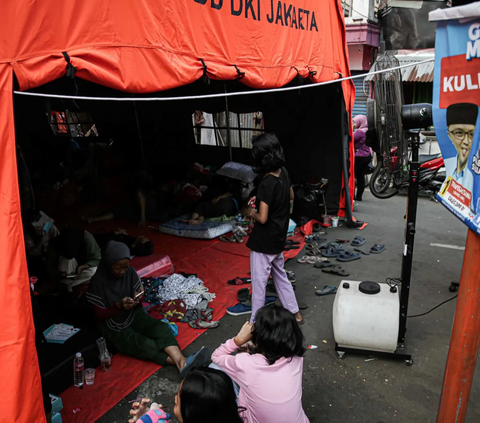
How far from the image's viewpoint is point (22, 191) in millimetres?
2848

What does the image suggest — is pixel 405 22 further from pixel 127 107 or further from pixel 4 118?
pixel 4 118

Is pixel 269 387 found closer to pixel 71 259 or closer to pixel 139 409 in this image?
pixel 139 409

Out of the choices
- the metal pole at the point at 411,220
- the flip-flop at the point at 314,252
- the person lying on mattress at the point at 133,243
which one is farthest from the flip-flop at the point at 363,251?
the person lying on mattress at the point at 133,243

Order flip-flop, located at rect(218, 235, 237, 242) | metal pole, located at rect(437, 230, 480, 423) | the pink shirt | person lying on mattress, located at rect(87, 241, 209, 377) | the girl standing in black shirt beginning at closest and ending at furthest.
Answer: metal pole, located at rect(437, 230, 480, 423) → the pink shirt → the girl standing in black shirt → person lying on mattress, located at rect(87, 241, 209, 377) → flip-flop, located at rect(218, 235, 237, 242)

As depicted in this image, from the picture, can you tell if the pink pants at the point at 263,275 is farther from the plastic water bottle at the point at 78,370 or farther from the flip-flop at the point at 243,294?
the plastic water bottle at the point at 78,370

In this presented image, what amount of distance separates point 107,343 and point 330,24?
5.54 meters

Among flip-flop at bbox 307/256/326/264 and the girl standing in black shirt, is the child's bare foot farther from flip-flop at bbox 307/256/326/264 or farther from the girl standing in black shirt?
flip-flop at bbox 307/256/326/264

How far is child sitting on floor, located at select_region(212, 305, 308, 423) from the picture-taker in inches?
90.0

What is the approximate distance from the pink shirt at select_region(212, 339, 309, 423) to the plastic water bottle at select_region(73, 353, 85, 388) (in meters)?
1.78

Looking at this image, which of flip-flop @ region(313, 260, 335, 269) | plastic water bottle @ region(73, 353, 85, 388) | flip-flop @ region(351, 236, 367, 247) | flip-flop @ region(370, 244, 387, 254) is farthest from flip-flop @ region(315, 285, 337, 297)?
plastic water bottle @ region(73, 353, 85, 388)

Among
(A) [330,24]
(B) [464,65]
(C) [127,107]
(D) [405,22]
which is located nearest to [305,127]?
(A) [330,24]

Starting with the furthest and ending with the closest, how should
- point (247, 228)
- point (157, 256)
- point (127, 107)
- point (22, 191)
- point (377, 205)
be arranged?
point (127, 107)
point (377, 205)
point (247, 228)
point (157, 256)
point (22, 191)

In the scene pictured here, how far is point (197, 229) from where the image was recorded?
6.95m

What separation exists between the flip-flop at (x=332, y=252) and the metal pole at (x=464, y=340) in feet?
12.4
